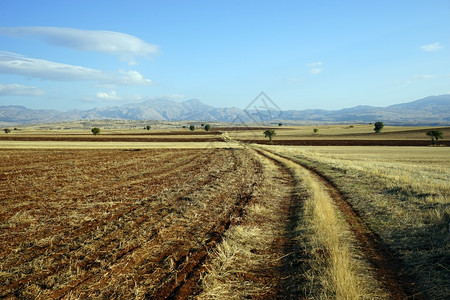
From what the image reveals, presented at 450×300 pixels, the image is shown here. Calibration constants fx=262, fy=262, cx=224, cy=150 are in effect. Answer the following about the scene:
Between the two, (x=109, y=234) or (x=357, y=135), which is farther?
(x=357, y=135)

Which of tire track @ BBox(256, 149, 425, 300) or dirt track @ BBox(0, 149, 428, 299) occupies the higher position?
dirt track @ BBox(0, 149, 428, 299)

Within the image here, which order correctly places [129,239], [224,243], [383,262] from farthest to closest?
[129,239]
[224,243]
[383,262]

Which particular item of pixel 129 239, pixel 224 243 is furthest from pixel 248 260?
pixel 129 239

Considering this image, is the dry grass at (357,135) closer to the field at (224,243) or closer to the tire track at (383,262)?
the field at (224,243)

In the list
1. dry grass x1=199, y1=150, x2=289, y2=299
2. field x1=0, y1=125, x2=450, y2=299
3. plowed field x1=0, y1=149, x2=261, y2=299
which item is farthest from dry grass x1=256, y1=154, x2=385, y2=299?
plowed field x1=0, y1=149, x2=261, y2=299

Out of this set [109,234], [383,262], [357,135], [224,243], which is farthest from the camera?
[357,135]

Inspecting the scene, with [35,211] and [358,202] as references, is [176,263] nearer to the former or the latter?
[35,211]

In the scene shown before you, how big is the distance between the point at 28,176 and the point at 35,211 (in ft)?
37.9

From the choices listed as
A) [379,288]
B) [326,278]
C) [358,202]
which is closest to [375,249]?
[379,288]

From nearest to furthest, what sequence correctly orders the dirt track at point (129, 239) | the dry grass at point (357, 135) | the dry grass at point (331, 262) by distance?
the dry grass at point (331, 262) < the dirt track at point (129, 239) < the dry grass at point (357, 135)

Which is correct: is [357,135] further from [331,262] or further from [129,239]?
[129,239]

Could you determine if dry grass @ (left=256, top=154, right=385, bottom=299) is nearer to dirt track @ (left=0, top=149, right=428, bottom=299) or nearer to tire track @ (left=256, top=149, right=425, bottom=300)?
tire track @ (left=256, top=149, right=425, bottom=300)

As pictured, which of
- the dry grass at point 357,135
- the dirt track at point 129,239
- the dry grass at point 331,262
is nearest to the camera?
the dry grass at point 331,262

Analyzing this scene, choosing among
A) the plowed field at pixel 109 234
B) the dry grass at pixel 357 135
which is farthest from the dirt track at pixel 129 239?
the dry grass at pixel 357 135
